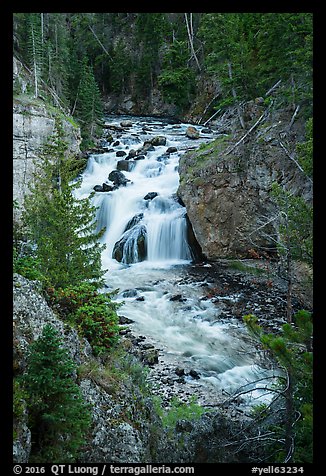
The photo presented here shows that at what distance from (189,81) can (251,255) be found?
2468 cm

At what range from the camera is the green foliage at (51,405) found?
4.21m

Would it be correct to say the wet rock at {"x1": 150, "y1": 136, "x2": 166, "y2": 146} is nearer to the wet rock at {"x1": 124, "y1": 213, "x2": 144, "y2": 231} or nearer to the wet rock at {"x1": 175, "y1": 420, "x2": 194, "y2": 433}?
the wet rock at {"x1": 124, "y1": 213, "x2": 144, "y2": 231}

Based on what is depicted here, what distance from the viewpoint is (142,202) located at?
2072cm

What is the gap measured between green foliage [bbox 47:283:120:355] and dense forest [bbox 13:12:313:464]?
2cm

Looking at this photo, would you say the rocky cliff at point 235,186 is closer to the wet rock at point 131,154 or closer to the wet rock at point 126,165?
the wet rock at point 126,165

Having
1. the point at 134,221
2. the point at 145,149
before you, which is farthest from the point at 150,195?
the point at 145,149

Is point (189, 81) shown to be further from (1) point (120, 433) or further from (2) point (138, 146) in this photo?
(1) point (120, 433)

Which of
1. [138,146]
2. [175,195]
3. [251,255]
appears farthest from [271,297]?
[138,146]

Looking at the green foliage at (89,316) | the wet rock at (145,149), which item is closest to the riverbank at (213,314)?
the green foliage at (89,316)

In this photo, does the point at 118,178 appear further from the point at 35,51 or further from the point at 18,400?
the point at 18,400

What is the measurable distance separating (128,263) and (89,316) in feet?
38.1

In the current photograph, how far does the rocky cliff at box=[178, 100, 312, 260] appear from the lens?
15.7 m

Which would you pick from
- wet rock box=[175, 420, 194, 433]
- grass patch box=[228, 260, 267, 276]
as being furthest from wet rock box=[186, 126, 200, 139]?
wet rock box=[175, 420, 194, 433]

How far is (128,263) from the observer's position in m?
18.3
